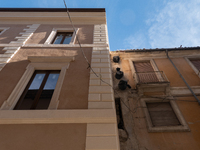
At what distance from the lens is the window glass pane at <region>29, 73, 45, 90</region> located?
12.9 ft

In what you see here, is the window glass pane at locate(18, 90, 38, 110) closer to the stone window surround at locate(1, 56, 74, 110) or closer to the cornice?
the stone window surround at locate(1, 56, 74, 110)

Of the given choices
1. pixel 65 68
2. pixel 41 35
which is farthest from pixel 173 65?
pixel 41 35

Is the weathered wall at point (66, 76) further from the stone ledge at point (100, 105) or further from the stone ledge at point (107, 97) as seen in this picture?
the stone ledge at point (107, 97)

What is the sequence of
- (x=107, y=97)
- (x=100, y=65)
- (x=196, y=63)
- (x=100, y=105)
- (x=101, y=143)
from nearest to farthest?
(x=101, y=143) → (x=100, y=105) → (x=107, y=97) → (x=100, y=65) → (x=196, y=63)

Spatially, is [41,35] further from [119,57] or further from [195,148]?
[195,148]

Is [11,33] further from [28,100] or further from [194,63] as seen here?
[194,63]

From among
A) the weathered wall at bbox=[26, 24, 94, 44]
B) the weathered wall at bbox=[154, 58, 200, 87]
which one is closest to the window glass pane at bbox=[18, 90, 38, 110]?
the weathered wall at bbox=[26, 24, 94, 44]

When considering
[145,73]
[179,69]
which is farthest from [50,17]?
[179,69]

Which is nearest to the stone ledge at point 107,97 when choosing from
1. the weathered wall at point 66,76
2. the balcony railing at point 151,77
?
the weathered wall at point 66,76

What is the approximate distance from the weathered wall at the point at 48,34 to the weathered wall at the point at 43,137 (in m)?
4.66

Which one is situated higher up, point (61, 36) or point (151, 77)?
point (61, 36)

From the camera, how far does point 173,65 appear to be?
287 inches

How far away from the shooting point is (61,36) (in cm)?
716

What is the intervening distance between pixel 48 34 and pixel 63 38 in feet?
3.07
